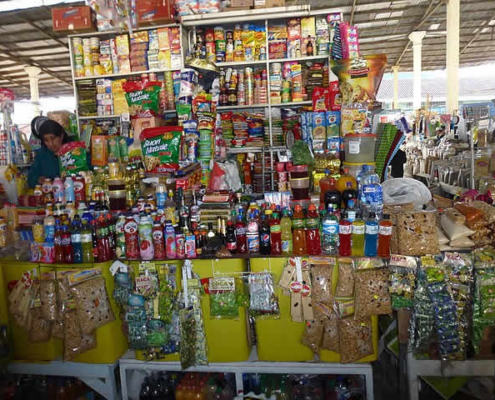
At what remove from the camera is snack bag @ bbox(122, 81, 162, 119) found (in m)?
3.27

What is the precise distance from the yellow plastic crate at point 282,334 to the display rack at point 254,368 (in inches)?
1.6

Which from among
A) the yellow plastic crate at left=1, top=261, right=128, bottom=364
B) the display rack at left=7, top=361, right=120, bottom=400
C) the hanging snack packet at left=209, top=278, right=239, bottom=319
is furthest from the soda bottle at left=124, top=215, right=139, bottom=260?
→ the display rack at left=7, top=361, right=120, bottom=400

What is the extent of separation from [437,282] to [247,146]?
8.58 ft

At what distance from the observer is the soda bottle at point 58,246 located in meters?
2.58

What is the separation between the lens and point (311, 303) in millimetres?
2402

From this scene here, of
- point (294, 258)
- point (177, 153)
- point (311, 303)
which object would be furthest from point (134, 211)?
point (311, 303)

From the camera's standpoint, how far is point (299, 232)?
2.42 m

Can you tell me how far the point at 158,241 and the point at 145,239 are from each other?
8 cm

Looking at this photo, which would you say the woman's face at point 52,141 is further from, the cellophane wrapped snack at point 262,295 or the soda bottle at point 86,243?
the cellophane wrapped snack at point 262,295

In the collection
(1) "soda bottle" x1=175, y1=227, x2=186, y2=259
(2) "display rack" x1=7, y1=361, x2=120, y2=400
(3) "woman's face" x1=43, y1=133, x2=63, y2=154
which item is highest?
(3) "woman's face" x1=43, y1=133, x2=63, y2=154

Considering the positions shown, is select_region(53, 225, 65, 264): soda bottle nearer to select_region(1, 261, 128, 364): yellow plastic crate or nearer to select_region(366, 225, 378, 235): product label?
select_region(1, 261, 128, 364): yellow plastic crate

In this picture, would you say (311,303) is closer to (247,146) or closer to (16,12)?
(247,146)

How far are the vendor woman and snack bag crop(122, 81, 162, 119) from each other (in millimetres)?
973

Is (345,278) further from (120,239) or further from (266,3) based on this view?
(266,3)
